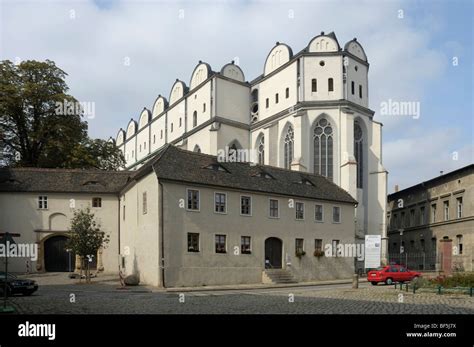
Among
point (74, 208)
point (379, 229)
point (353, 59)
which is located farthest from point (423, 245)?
point (74, 208)

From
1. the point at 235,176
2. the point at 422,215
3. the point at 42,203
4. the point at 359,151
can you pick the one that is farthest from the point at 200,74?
the point at 235,176

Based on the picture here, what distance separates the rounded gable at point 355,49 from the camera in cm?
5619

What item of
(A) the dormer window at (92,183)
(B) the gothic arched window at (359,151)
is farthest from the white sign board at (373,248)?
(A) the dormer window at (92,183)

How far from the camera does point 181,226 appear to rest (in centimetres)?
2972

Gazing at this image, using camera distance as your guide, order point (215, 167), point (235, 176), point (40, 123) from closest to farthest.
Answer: point (215, 167) < point (235, 176) < point (40, 123)

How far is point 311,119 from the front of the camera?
53.4m

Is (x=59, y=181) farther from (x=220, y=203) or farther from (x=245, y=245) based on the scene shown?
(x=245, y=245)

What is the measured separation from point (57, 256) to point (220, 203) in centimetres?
1441

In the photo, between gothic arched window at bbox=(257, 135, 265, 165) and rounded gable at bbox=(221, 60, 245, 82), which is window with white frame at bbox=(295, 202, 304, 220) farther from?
rounded gable at bbox=(221, 60, 245, 82)

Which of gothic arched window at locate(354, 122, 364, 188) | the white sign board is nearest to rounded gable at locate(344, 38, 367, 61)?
gothic arched window at locate(354, 122, 364, 188)

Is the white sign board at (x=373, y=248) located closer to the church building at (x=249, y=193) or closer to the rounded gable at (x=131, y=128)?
the church building at (x=249, y=193)

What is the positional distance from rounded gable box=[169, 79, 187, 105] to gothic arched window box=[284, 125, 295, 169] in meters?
23.5

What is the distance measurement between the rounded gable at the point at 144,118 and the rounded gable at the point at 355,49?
150ft

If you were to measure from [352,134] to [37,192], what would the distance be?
31.1m
